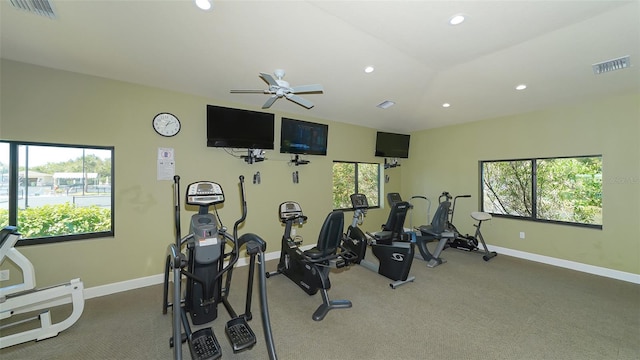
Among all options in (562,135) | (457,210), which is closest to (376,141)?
(457,210)

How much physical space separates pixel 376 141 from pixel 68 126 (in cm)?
583

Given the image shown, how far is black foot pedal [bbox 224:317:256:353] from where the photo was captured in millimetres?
2119

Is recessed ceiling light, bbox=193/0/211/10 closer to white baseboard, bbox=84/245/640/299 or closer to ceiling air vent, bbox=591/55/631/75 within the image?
white baseboard, bbox=84/245/640/299

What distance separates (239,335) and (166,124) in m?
3.21

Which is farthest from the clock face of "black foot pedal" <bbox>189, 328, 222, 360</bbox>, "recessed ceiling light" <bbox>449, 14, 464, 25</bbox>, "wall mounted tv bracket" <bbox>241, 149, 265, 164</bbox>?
"recessed ceiling light" <bbox>449, 14, 464, 25</bbox>

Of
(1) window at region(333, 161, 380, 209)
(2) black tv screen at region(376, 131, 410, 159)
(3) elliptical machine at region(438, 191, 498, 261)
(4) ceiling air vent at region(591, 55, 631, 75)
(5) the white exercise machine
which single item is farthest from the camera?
(2) black tv screen at region(376, 131, 410, 159)

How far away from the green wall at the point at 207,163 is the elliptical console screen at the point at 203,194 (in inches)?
56.5

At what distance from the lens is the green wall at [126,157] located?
118 inches

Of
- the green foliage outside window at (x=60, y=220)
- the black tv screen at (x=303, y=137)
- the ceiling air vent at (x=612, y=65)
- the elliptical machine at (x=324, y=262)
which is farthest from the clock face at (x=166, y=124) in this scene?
the ceiling air vent at (x=612, y=65)

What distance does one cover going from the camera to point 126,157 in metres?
3.48

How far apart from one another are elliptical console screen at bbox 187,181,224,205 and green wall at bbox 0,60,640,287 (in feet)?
4.71

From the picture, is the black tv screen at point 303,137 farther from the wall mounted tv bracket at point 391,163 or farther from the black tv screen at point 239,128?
the wall mounted tv bracket at point 391,163

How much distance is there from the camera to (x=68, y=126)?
315cm

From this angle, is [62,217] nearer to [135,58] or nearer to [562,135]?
[135,58]
